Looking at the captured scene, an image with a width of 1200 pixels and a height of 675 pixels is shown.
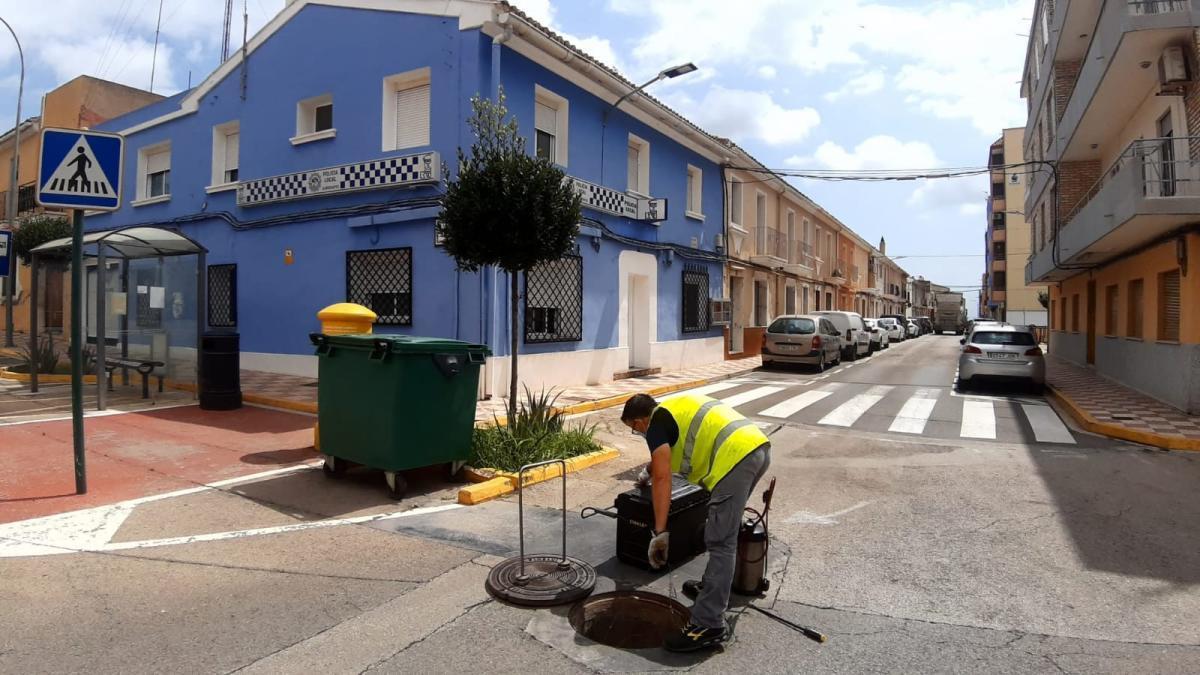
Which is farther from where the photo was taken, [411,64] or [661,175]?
[661,175]

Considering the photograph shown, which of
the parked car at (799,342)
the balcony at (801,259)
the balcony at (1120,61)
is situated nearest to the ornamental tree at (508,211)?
the balcony at (1120,61)

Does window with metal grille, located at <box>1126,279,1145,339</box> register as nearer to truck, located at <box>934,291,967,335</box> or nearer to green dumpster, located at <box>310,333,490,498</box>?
green dumpster, located at <box>310,333,490,498</box>

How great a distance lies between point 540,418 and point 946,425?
6.32 m

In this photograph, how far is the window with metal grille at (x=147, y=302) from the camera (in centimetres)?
1046

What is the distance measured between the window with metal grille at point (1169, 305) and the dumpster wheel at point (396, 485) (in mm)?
12669

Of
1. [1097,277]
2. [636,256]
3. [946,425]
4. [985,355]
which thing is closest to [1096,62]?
[985,355]

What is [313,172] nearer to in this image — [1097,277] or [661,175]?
[661,175]

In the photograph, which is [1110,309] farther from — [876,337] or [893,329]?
[893,329]

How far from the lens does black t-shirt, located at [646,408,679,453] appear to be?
320 cm

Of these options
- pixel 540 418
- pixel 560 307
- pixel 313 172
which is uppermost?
pixel 313 172

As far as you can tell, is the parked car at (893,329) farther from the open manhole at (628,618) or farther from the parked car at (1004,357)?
the open manhole at (628,618)

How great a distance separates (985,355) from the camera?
1355 cm

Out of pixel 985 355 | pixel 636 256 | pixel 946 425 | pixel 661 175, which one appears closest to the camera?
pixel 946 425

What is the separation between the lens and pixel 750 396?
12.6 metres
